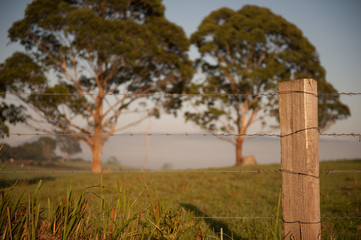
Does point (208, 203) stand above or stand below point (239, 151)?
below

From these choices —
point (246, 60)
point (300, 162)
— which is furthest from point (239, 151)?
point (300, 162)

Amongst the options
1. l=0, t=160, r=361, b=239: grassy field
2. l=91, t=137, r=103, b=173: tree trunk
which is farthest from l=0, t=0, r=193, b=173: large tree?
l=0, t=160, r=361, b=239: grassy field

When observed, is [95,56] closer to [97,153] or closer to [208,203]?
[97,153]

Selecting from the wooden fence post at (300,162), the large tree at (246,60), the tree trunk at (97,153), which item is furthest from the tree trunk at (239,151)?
the wooden fence post at (300,162)

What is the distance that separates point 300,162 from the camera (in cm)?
257

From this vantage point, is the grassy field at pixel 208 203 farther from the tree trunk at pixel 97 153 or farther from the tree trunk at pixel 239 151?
the tree trunk at pixel 239 151

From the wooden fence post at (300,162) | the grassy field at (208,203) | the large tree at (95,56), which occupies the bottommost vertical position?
the grassy field at (208,203)

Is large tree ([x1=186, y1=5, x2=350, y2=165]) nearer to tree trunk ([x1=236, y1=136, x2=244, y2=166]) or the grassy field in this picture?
tree trunk ([x1=236, y1=136, x2=244, y2=166])

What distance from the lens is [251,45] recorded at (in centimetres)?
2094

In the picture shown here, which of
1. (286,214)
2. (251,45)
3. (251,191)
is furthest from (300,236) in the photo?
(251,45)

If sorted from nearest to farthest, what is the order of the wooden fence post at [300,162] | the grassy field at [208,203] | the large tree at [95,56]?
1. the wooden fence post at [300,162]
2. the grassy field at [208,203]
3. the large tree at [95,56]

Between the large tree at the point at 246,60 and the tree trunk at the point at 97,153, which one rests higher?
the large tree at the point at 246,60

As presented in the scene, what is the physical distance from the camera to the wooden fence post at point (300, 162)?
2.54m

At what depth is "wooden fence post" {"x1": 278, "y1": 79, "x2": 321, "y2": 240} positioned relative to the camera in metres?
2.54
